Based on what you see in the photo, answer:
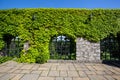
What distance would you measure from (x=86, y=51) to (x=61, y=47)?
158 centimetres

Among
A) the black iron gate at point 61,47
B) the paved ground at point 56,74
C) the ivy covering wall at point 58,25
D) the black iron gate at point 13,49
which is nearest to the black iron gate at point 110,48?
the ivy covering wall at point 58,25

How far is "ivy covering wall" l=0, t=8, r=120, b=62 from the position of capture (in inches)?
380

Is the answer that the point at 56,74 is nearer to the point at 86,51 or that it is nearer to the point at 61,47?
the point at 86,51

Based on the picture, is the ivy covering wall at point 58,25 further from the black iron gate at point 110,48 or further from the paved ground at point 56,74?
the paved ground at point 56,74

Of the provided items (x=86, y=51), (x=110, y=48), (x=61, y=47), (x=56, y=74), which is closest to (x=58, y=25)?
(x=61, y=47)

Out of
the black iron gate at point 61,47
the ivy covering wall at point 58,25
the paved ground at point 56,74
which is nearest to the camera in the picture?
the paved ground at point 56,74

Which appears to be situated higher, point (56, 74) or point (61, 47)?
point (61, 47)

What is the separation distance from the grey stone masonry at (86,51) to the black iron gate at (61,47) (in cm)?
67

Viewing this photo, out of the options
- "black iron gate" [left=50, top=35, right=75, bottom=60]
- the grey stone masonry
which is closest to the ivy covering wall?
the grey stone masonry

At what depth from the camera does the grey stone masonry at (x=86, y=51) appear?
9.66 metres

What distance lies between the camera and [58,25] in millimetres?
9734

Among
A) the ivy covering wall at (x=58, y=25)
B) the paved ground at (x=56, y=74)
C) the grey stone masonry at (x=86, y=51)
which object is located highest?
the ivy covering wall at (x=58, y=25)

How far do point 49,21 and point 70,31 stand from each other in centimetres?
134

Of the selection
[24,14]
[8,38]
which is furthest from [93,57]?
[8,38]
